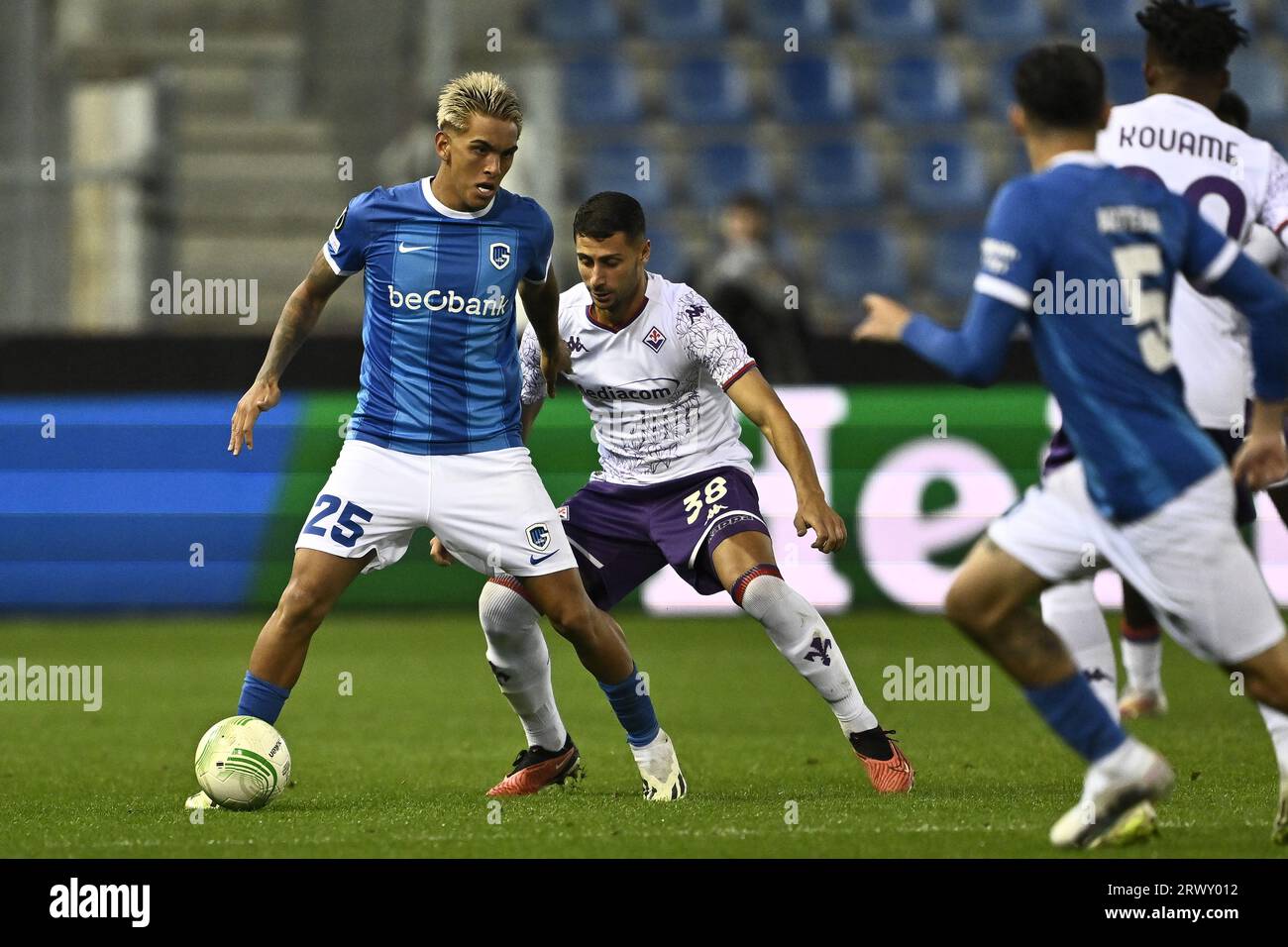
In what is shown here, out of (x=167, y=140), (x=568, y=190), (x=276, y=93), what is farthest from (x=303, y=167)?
(x=167, y=140)

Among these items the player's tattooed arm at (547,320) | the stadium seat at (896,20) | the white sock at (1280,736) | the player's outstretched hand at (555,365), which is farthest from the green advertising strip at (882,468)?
the stadium seat at (896,20)

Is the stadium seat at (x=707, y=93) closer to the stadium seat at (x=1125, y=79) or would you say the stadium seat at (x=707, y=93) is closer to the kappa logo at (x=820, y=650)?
the stadium seat at (x=1125, y=79)

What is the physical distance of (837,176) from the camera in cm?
1762

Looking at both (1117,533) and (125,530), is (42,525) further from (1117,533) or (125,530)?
(1117,533)

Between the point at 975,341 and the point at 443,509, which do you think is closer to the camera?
the point at 975,341

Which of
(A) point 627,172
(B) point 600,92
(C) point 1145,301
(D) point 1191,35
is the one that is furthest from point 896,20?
(C) point 1145,301

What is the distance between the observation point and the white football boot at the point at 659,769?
21.1 ft

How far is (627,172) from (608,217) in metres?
11.1

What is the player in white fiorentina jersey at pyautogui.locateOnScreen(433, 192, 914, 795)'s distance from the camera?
6492 mm

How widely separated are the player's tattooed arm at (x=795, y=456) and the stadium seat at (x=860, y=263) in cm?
1071

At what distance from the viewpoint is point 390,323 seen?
20.5 ft

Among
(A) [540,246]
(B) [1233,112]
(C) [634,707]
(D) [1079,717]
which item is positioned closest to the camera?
(D) [1079,717]

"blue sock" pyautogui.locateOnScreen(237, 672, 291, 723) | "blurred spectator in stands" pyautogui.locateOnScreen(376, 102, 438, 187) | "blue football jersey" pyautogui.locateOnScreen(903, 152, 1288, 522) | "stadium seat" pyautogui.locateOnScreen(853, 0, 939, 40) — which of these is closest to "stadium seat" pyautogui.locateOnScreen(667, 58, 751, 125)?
"stadium seat" pyautogui.locateOnScreen(853, 0, 939, 40)

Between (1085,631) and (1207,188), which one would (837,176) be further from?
(1207,188)
